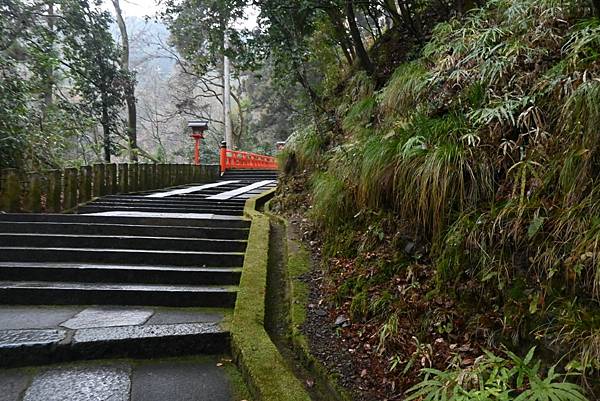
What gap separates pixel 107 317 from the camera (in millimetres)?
2906

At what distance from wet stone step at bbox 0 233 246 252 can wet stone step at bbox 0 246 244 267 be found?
0.87ft

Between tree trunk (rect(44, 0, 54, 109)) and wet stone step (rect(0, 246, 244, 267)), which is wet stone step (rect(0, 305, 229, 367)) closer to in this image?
wet stone step (rect(0, 246, 244, 267))

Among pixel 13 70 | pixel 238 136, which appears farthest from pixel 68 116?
pixel 238 136

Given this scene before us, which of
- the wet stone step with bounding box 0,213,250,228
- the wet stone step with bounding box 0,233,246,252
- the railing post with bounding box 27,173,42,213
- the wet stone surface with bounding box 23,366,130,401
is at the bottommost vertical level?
the wet stone surface with bounding box 23,366,130,401

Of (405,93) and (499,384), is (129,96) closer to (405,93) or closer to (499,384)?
(405,93)

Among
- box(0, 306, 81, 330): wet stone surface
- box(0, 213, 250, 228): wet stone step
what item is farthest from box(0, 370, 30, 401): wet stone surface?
box(0, 213, 250, 228): wet stone step

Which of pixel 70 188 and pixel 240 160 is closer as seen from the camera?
pixel 70 188

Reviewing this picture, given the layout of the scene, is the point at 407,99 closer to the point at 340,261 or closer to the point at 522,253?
the point at 340,261

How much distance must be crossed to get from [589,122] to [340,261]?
206cm

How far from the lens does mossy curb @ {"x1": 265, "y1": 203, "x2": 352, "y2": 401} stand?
6.90ft

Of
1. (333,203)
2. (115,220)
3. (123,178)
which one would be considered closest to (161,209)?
(115,220)

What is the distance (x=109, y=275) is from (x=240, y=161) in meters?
13.5

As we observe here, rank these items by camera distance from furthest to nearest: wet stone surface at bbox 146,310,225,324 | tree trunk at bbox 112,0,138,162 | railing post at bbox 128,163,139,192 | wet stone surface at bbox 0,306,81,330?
tree trunk at bbox 112,0,138,162, railing post at bbox 128,163,139,192, wet stone surface at bbox 146,310,225,324, wet stone surface at bbox 0,306,81,330

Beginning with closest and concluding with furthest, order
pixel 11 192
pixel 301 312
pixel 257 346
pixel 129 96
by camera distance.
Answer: pixel 257 346 < pixel 301 312 < pixel 11 192 < pixel 129 96
